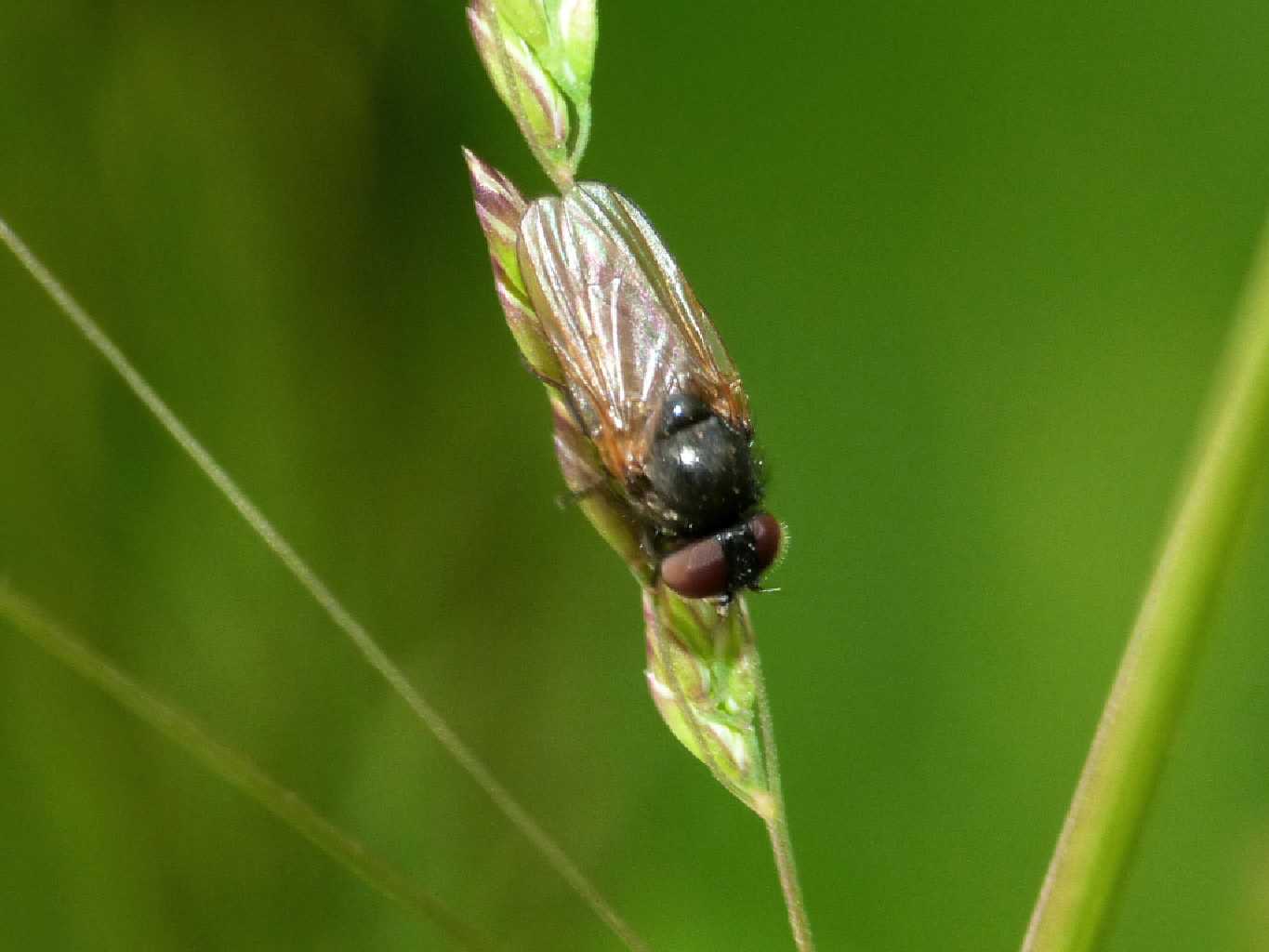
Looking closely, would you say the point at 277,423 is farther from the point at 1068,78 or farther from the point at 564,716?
the point at 1068,78

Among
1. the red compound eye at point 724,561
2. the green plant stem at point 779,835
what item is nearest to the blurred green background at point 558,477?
the red compound eye at point 724,561

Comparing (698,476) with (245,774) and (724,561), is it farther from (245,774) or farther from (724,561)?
(245,774)

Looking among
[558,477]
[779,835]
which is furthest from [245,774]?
[558,477]

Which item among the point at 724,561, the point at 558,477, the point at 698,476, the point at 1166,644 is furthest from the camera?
the point at 558,477

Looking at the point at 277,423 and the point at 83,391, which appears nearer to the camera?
the point at 83,391

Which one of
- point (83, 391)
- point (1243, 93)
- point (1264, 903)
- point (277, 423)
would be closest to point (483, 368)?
point (277, 423)
